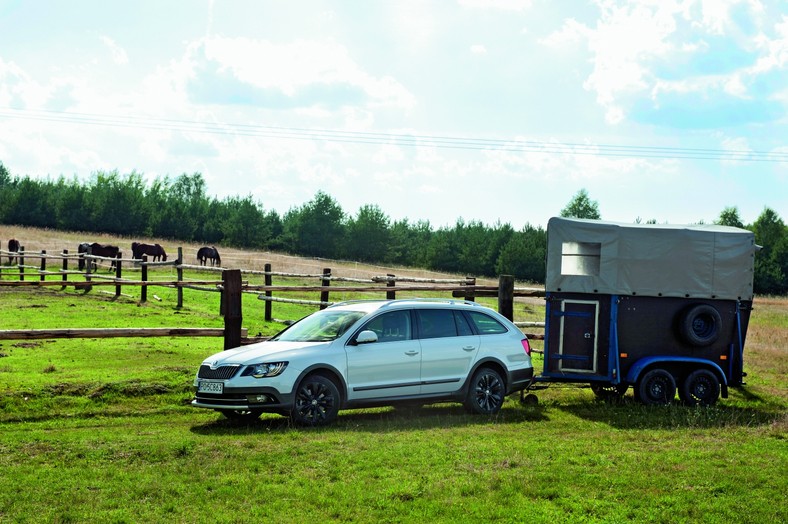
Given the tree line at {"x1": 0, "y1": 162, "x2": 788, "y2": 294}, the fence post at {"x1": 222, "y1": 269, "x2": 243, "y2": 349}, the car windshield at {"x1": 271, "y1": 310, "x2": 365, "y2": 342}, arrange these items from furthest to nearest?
the tree line at {"x1": 0, "y1": 162, "x2": 788, "y2": 294} < the fence post at {"x1": 222, "y1": 269, "x2": 243, "y2": 349} < the car windshield at {"x1": 271, "y1": 310, "x2": 365, "y2": 342}

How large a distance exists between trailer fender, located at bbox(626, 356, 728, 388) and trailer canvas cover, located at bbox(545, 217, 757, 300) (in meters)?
1.08

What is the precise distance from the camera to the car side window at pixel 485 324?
13469 millimetres

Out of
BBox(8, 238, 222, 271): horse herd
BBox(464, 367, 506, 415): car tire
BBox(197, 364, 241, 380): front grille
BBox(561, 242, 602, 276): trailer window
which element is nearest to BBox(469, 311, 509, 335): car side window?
BBox(464, 367, 506, 415): car tire

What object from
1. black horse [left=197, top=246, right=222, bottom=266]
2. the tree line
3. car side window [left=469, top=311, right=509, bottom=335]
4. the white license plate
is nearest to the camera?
the white license plate

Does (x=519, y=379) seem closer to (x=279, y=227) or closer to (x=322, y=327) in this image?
(x=322, y=327)

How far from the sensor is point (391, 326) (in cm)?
1272

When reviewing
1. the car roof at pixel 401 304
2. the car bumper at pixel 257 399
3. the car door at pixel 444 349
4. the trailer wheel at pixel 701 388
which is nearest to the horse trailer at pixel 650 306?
the trailer wheel at pixel 701 388

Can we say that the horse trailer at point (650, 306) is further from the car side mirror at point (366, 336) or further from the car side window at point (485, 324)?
the car side mirror at point (366, 336)

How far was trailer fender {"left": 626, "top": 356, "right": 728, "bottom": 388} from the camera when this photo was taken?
1467cm

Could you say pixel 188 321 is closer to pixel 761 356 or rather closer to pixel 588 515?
pixel 761 356

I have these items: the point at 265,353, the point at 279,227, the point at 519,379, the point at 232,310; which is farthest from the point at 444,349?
the point at 279,227

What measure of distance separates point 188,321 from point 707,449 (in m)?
16.0

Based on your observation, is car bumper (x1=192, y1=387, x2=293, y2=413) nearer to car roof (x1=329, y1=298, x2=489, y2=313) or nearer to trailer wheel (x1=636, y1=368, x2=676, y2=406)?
car roof (x1=329, y1=298, x2=489, y2=313)

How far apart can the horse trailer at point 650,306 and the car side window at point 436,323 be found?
2567 millimetres
